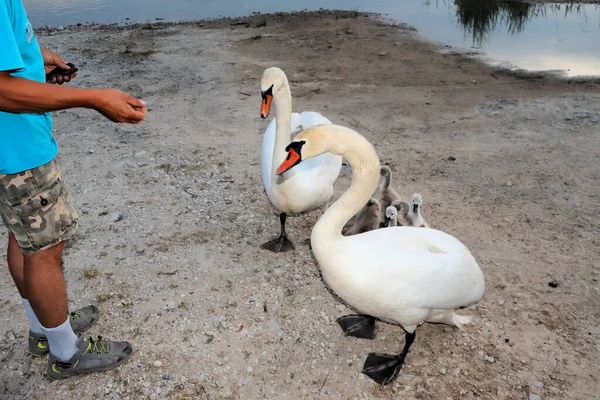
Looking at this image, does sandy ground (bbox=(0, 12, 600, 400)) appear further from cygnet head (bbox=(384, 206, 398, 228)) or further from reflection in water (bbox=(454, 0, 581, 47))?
reflection in water (bbox=(454, 0, 581, 47))

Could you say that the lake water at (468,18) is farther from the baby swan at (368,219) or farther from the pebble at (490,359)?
the pebble at (490,359)

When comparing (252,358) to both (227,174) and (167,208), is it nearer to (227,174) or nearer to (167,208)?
(167,208)

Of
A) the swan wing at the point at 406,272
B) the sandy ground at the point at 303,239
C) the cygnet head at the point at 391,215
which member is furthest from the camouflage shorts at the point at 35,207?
the cygnet head at the point at 391,215

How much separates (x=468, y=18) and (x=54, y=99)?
14.6m

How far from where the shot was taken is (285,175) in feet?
14.3

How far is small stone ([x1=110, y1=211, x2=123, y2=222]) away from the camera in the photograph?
16.8 feet

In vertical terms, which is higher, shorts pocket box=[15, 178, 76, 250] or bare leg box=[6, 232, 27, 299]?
shorts pocket box=[15, 178, 76, 250]

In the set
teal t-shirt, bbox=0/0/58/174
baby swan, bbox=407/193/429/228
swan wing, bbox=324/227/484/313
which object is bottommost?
baby swan, bbox=407/193/429/228

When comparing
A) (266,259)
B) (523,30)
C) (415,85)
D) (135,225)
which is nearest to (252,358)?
(266,259)

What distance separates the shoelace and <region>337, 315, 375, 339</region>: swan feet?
1.74 meters

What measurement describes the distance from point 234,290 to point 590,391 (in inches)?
108

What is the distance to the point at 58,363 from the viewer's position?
3.31 metres

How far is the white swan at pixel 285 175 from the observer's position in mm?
4383

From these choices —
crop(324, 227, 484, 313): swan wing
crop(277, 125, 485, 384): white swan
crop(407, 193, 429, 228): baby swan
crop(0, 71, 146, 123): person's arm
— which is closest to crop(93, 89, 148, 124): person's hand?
crop(0, 71, 146, 123): person's arm
